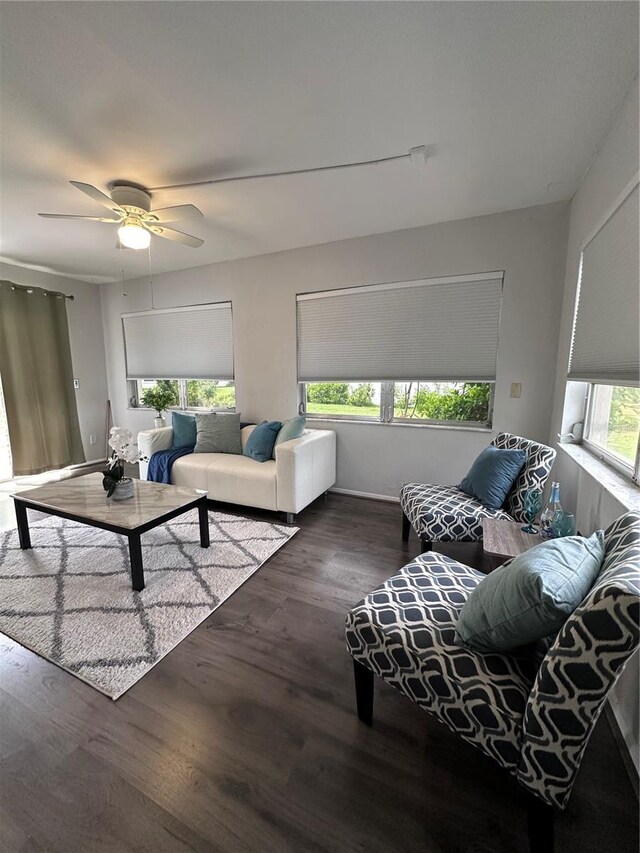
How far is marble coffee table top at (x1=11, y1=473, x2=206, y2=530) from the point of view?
2131 mm

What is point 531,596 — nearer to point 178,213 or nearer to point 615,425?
point 615,425

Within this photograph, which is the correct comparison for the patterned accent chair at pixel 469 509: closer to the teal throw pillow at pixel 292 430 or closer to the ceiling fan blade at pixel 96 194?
the teal throw pillow at pixel 292 430

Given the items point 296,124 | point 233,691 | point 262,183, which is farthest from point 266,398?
point 233,691

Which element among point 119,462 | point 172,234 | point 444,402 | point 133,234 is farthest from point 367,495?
point 133,234

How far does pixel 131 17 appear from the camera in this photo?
1.24 metres

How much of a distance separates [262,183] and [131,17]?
110 centimetres

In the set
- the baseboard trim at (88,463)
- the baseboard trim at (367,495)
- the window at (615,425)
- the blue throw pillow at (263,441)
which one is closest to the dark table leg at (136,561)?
the blue throw pillow at (263,441)

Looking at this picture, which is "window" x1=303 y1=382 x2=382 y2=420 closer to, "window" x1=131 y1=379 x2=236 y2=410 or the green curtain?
"window" x1=131 y1=379 x2=236 y2=410

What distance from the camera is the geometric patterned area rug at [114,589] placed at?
162cm

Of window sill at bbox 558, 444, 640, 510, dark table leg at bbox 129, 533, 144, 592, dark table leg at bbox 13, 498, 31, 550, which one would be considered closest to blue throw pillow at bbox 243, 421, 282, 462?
dark table leg at bbox 129, 533, 144, 592

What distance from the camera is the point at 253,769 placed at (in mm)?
1151

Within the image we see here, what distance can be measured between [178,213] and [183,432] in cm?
225

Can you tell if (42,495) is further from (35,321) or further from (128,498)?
(35,321)

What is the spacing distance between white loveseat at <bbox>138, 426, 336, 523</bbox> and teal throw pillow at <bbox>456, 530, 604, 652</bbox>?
6.42ft
